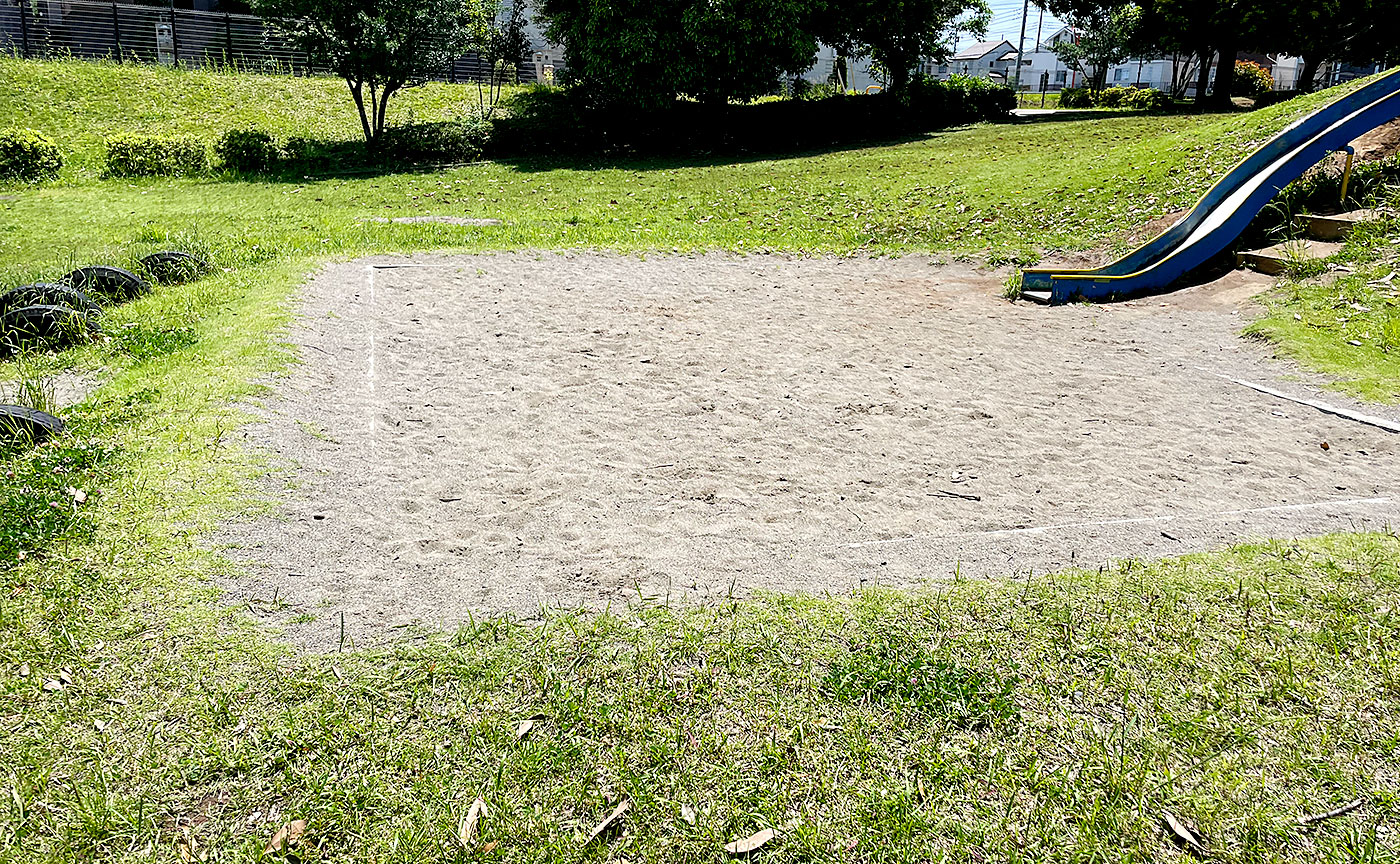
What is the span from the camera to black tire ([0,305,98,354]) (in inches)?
269

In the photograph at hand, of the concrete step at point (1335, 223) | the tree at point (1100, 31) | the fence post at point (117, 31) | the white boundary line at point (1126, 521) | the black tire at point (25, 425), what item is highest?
the tree at point (1100, 31)

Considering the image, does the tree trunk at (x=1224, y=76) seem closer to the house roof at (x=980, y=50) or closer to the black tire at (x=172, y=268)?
the black tire at (x=172, y=268)

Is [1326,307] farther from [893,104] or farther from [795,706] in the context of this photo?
[893,104]

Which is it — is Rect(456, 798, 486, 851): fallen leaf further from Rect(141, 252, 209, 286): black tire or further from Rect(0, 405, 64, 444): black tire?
Rect(141, 252, 209, 286): black tire

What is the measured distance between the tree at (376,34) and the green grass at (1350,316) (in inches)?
659

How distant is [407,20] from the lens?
1925 cm

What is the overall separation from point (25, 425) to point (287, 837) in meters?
3.59

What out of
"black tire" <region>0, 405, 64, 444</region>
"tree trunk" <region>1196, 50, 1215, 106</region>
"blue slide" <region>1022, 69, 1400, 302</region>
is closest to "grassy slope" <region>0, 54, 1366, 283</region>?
"blue slide" <region>1022, 69, 1400, 302</region>

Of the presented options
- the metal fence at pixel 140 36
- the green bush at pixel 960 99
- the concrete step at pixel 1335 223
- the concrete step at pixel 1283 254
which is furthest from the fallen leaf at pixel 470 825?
the metal fence at pixel 140 36

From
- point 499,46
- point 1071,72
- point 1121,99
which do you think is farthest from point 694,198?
point 1071,72

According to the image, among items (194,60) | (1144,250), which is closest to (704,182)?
(1144,250)

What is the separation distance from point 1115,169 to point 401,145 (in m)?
14.4

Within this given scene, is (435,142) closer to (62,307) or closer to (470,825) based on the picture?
(62,307)

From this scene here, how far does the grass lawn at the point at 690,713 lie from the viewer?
2.61 meters
